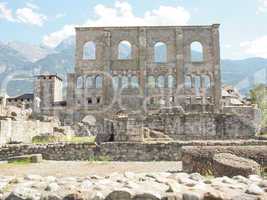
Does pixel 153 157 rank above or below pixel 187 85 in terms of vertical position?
below

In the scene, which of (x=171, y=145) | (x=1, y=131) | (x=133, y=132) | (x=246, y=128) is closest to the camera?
(x=171, y=145)

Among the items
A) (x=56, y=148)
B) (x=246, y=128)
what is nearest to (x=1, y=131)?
(x=56, y=148)

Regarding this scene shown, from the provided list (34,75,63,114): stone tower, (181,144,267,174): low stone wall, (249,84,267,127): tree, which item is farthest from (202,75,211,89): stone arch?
(181,144,267,174): low stone wall

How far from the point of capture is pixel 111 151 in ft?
47.6

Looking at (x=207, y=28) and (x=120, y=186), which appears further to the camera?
(x=207, y=28)

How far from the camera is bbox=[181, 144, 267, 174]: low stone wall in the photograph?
29.0ft

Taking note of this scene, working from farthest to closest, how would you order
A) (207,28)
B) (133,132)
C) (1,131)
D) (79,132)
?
1. (207,28)
2. (79,132)
3. (1,131)
4. (133,132)

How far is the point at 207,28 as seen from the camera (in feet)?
162

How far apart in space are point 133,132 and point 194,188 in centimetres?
1095

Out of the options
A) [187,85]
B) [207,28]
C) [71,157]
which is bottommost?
[71,157]

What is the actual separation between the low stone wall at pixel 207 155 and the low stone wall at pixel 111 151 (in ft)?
15.3

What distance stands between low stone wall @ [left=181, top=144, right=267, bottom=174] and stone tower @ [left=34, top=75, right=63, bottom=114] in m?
45.9

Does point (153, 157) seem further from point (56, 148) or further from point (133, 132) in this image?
point (56, 148)

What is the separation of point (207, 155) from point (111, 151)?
6.08 metres
